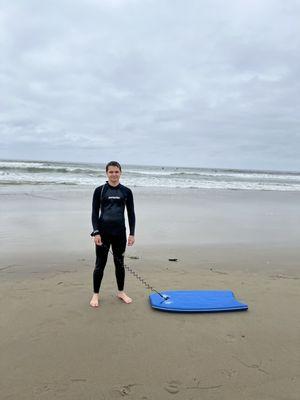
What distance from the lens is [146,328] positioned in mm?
3783

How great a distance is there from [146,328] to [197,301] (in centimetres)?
88

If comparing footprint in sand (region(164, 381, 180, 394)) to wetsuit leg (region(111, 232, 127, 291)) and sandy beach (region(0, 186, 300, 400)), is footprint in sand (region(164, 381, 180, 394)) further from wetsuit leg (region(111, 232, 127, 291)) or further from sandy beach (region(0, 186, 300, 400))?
wetsuit leg (region(111, 232, 127, 291))

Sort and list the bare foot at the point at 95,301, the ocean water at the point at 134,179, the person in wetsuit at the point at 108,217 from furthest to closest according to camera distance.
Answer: the ocean water at the point at 134,179
the person in wetsuit at the point at 108,217
the bare foot at the point at 95,301

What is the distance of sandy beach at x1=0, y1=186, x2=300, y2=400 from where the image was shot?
283 centimetres

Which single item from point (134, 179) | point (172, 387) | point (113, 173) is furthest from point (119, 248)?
point (134, 179)

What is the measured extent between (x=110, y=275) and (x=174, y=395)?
3.08 meters

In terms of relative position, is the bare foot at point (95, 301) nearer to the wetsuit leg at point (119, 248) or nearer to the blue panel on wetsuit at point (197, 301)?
the wetsuit leg at point (119, 248)

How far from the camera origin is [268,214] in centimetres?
1306

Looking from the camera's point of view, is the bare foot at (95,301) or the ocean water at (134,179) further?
the ocean water at (134,179)

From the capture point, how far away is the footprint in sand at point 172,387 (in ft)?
9.04

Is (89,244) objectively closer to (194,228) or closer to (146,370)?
(194,228)

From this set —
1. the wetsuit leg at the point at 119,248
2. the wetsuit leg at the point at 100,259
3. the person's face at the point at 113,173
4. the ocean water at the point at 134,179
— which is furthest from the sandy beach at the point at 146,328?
the ocean water at the point at 134,179

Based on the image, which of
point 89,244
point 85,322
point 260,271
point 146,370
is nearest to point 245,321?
point 146,370

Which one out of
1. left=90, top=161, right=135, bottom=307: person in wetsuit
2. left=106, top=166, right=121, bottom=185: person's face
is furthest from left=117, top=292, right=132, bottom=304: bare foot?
left=106, top=166, right=121, bottom=185: person's face
